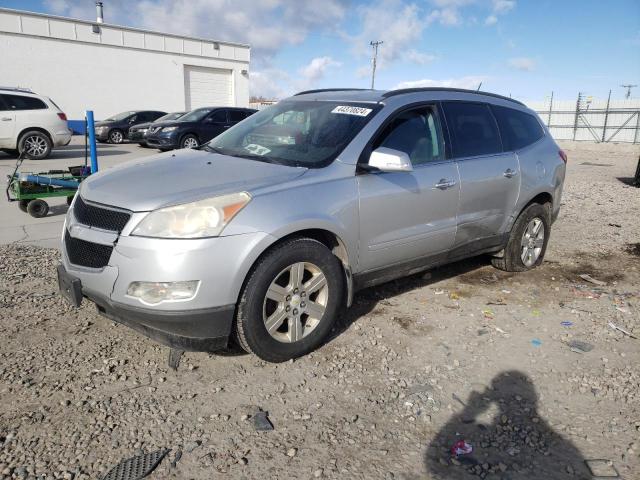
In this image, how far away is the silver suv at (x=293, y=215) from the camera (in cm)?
280

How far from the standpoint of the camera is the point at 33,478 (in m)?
2.22

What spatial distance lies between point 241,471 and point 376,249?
187cm

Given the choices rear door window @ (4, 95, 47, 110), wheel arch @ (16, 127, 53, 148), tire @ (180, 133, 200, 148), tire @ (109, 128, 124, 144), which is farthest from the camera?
tire @ (109, 128, 124, 144)

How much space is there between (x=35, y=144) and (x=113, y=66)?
13.9m

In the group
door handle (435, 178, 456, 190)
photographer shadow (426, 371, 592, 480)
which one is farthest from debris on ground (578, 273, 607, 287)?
photographer shadow (426, 371, 592, 480)

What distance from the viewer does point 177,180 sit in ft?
10.3

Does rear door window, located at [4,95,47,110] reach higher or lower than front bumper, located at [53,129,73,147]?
higher

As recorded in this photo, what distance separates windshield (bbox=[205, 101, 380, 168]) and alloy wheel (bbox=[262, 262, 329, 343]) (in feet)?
2.48

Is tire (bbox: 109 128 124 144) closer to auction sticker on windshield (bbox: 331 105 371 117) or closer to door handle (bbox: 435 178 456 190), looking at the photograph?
auction sticker on windshield (bbox: 331 105 371 117)

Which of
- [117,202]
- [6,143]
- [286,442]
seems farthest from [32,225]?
[6,143]

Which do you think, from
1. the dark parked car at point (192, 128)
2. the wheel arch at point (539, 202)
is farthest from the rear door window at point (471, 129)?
the dark parked car at point (192, 128)

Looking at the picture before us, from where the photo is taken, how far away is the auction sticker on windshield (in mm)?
3764

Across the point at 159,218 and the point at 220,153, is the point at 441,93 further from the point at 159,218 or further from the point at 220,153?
the point at 159,218

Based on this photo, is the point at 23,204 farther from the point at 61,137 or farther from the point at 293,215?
the point at 61,137
